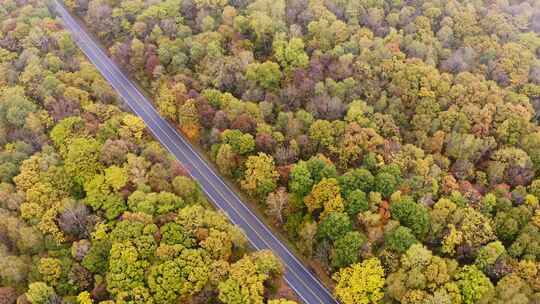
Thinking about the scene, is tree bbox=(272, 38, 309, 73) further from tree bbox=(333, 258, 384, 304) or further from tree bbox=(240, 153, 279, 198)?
tree bbox=(333, 258, 384, 304)

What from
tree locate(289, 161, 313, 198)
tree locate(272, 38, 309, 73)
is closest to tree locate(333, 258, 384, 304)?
tree locate(289, 161, 313, 198)

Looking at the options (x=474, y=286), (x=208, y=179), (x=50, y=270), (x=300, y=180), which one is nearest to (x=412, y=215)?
(x=474, y=286)

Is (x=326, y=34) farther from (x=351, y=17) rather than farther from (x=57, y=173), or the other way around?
(x=57, y=173)

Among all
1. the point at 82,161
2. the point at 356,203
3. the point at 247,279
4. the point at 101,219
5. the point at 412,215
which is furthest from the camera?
the point at 82,161

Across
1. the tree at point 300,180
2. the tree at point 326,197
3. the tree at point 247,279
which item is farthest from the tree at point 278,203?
the tree at point 247,279

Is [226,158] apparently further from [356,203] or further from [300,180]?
[356,203]

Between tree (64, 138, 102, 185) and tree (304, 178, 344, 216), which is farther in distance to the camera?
tree (64, 138, 102, 185)
